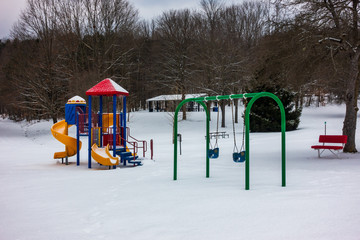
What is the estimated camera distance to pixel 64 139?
610 inches

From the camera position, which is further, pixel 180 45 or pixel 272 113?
pixel 180 45

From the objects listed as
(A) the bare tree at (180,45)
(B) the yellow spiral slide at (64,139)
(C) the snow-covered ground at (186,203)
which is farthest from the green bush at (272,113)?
(B) the yellow spiral slide at (64,139)

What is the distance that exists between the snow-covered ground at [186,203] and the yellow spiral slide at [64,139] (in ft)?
8.07

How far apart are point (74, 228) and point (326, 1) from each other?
12774 mm

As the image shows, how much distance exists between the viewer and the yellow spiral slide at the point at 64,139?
15.5 m

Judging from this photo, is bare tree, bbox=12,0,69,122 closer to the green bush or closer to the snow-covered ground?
the green bush

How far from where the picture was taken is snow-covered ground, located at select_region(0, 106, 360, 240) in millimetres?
5355

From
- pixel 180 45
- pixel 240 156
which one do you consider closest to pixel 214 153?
pixel 240 156

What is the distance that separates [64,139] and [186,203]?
32.4ft

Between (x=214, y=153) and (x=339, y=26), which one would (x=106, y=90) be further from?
(x=339, y=26)

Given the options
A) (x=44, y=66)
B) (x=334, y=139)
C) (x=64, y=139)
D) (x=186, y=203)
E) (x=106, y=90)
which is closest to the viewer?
(x=186, y=203)

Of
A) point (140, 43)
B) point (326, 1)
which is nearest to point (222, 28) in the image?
point (140, 43)

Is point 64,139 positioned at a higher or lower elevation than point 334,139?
lower

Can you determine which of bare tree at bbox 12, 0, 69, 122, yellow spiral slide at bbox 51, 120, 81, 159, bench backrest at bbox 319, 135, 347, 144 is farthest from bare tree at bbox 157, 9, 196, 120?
bench backrest at bbox 319, 135, 347, 144
